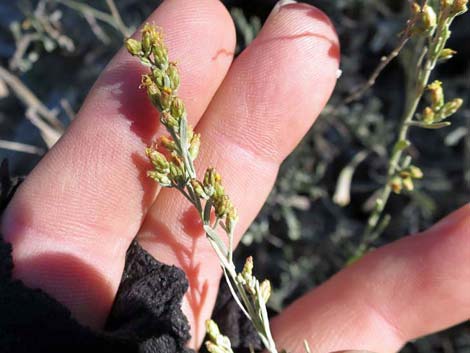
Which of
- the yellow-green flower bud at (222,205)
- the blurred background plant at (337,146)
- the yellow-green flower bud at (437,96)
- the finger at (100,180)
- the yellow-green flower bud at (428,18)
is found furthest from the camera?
the blurred background plant at (337,146)

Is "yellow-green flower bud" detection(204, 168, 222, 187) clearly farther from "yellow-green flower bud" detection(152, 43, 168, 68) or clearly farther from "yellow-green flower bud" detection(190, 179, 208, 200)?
"yellow-green flower bud" detection(152, 43, 168, 68)

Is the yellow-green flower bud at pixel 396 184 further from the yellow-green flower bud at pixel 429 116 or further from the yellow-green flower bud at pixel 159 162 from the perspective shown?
the yellow-green flower bud at pixel 159 162

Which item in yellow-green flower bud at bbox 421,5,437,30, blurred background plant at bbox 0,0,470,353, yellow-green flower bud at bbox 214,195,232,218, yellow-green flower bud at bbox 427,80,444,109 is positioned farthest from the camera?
blurred background plant at bbox 0,0,470,353

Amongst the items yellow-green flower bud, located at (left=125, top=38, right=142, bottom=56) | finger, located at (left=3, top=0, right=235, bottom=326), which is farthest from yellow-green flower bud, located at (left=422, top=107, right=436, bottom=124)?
Answer: yellow-green flower bud, located at (left=125, top=38, right=142, bottom=56)

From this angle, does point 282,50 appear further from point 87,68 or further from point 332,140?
point 87,68

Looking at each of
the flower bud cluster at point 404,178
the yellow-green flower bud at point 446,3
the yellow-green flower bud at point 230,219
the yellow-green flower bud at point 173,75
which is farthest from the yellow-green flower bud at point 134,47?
the flower bud cluster at point 404,178

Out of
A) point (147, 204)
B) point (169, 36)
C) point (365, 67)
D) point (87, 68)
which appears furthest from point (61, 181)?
point (365, 67)

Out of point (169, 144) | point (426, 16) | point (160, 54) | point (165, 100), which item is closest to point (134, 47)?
point (160, 54)
